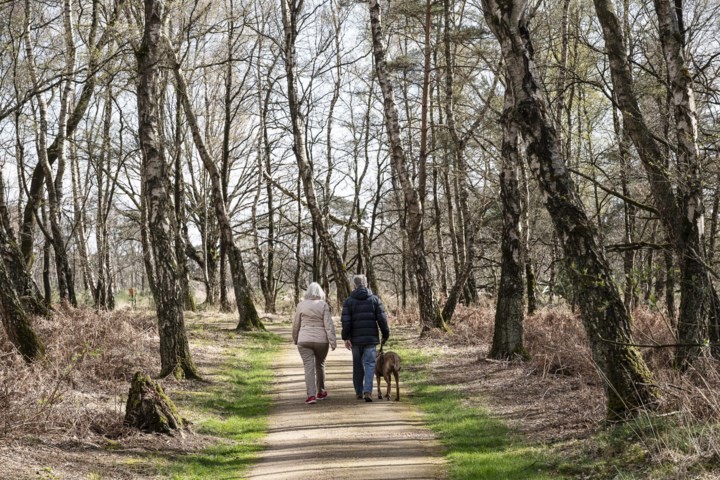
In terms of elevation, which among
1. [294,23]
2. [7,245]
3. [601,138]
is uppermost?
[294,23]

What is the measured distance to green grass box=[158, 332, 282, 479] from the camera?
788 cm

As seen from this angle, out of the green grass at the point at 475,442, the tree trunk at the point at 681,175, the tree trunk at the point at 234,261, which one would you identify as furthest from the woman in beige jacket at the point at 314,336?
the tree trunk at the point at 234,261

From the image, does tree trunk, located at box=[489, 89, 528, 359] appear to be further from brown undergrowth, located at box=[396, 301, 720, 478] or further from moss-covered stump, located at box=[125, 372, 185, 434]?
moss-covered stump, located at box=[125, 372, 185, 434]

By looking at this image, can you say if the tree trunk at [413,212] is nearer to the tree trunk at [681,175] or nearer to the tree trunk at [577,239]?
the tree trunk at [681,175]

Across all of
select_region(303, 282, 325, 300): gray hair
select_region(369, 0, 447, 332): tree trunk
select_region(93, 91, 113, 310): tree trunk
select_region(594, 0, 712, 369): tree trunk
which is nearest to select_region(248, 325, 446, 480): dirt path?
select_region(303, 282, 325, 300): gray hair

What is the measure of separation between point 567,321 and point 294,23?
13.2 meters

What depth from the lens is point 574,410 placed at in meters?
9.08

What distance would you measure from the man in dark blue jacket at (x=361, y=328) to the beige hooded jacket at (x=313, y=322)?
1.11 ft

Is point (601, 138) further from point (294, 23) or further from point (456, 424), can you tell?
point (456, 424)

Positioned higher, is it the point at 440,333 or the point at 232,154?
the point at 232,154

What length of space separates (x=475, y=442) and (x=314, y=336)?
3679 mm

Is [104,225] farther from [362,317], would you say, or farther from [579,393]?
[579,393]

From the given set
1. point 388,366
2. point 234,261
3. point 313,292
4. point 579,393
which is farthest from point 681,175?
point 234,261

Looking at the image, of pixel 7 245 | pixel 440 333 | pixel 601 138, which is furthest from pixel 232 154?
pixel 7 245
